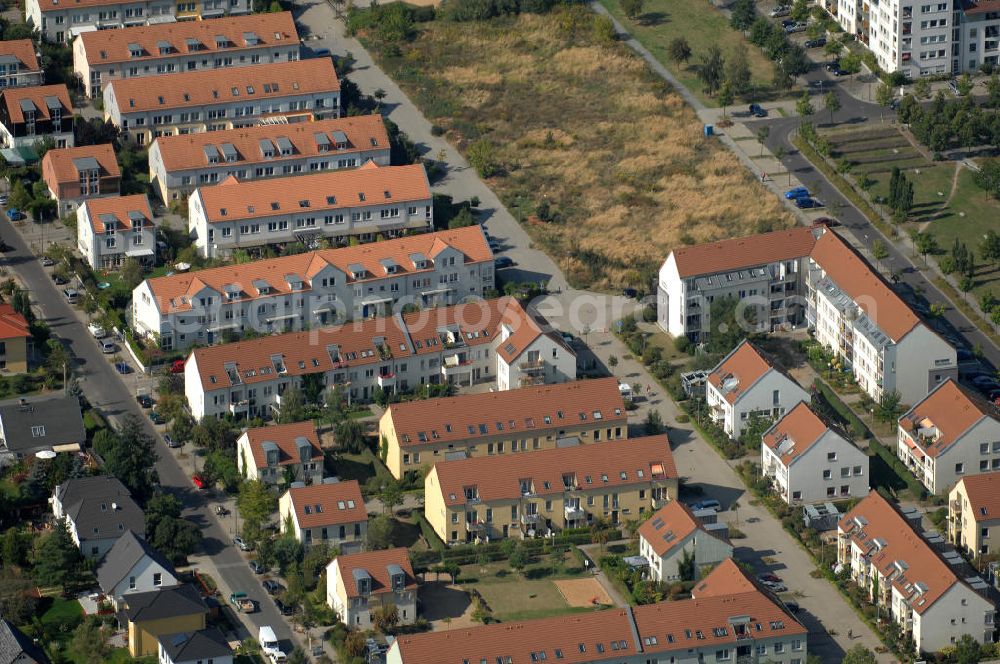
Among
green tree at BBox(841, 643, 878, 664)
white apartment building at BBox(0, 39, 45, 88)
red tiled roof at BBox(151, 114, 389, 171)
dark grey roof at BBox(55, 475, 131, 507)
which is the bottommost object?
green tree at BBox(841, 643, 878, 664)

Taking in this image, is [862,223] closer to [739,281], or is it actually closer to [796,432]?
[739,281]

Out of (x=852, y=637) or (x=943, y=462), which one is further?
(x=943, y=462)

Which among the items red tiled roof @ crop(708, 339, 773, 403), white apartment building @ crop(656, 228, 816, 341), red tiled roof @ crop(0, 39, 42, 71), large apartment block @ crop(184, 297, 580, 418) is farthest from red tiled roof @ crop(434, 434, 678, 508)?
red tiled roof @ crop(0, 39, 42, 71)

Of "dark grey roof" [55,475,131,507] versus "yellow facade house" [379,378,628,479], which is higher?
"dark grey roof" [55,475,131,507]

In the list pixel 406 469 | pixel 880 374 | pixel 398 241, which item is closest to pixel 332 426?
pixel 406 469

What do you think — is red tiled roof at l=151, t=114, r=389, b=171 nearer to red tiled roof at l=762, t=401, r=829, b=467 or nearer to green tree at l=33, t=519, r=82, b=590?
green tree at l=33, t=519, r=82, b=590

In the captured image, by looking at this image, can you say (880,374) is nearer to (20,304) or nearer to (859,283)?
(859,283)
